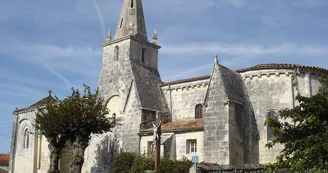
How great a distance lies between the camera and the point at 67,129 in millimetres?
28578

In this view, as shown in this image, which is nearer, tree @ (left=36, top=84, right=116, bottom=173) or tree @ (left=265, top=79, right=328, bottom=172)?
tree @ (left=265, top=79, right=328, bottom=172)

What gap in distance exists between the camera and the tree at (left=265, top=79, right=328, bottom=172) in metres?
13.3

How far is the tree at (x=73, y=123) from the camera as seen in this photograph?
93.5 feet

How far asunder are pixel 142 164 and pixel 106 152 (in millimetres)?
8239

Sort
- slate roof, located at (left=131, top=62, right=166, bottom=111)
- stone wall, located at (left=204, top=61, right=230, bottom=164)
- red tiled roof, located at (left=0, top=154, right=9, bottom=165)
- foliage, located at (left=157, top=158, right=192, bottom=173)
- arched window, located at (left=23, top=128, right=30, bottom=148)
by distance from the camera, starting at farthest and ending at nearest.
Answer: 1. red tiled roof, located at (left=0, top=154, right=9, bottom=165)
2. arched window, located at (left=23, top=128, right=30, bottom=148)
3. slate roof, located at (left=131, top=62, right=166, bottom=111)
4. stone wall, located at (left=204, top=61, right=230, bottom=164)
5. foliage, located at (left=157, top=158, right=192, bottom=173)

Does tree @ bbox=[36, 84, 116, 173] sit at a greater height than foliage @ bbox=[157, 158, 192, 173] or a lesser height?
greater

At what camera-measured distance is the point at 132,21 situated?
114 ft

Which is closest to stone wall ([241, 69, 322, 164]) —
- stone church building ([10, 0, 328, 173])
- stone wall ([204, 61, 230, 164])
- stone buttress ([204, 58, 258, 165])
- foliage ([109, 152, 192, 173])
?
stone church building ([10, 0, 328, 173])

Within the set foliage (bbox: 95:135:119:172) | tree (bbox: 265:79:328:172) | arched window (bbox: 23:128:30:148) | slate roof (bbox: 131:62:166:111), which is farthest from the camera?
arched window (bbox: 23:128:30:148)

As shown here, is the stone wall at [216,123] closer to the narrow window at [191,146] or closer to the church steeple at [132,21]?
the narrow window at [191,146]

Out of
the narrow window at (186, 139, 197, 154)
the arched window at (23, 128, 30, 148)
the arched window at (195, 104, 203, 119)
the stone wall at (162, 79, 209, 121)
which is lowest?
the narrow window at (186, 139, 197, 154)

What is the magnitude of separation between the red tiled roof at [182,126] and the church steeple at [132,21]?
28.5 feet

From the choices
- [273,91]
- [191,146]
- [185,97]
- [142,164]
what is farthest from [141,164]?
[273,91]

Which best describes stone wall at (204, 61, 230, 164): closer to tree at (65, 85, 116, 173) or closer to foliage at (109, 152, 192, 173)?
foliage at (109, 152, 192, 173)
